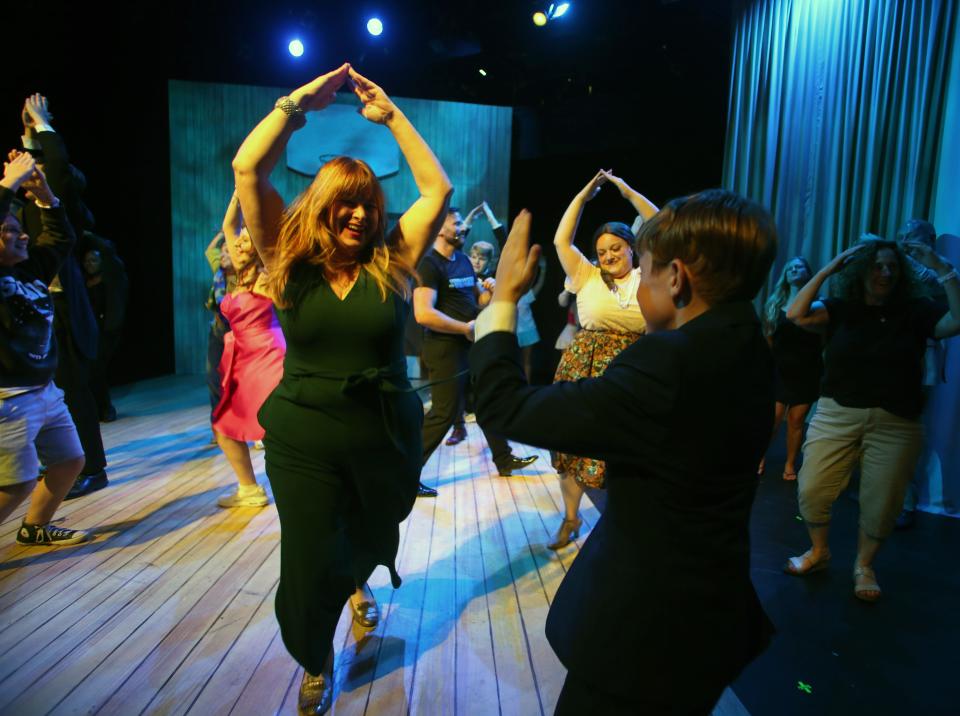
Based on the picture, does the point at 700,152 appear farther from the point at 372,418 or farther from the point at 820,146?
the point at 372,418

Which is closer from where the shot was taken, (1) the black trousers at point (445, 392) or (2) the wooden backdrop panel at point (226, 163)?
(1) the black trousers at point (445, 392)

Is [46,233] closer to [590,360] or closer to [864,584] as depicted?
[590,360]

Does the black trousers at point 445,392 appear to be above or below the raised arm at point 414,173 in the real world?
below

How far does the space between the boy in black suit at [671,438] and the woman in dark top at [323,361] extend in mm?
747

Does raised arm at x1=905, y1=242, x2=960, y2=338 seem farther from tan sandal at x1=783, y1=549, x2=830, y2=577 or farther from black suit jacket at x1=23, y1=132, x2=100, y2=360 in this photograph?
black suit jacket at x1=23, y1=132, x2=100, y2=360

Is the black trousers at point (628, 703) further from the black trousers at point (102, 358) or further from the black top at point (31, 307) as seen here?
the black trousers at point (102, 358)

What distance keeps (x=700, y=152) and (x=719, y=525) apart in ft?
23.3

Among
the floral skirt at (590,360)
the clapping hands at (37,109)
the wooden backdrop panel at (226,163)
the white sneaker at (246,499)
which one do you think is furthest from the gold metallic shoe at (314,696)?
the wooden backdrop panel at (226,163)

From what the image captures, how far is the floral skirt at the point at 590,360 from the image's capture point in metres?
2.41

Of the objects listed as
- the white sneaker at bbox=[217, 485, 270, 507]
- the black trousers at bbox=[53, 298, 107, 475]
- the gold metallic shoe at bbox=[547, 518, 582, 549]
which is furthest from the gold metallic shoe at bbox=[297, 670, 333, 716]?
the black trousers at bbox=[53, 298, 107, 475]

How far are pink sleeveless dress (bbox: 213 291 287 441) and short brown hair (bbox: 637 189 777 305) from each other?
8.49 ft

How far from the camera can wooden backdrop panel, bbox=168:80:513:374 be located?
26.4 ft

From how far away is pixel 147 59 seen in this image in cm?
742

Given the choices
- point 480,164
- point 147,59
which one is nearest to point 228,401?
point 480,164
